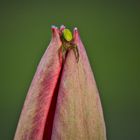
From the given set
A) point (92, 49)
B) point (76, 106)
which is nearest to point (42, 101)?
point (76, 106)

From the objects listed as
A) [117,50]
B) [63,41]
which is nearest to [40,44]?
[117,50]

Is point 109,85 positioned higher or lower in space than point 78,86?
higher

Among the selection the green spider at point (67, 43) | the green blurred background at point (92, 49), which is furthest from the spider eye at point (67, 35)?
the green blurred background at point (92, 49)

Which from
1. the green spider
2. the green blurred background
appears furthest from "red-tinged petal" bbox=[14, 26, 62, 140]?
the green blurred background

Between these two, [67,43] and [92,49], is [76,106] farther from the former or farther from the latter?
[92,49]

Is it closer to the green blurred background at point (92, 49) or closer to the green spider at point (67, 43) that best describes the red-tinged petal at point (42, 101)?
the green spider at point (67, 43)

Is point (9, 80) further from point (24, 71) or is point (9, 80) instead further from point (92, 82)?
point (92, 82)
